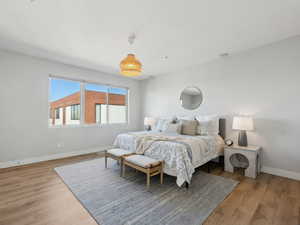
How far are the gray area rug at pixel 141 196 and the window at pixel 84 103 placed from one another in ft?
5.64

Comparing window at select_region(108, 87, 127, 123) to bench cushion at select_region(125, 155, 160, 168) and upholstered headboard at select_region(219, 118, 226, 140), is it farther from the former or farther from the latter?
upholstered headboard at select_region(219, 118, 226, 140)

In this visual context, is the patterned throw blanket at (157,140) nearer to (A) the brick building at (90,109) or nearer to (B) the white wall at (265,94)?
(B) the white wall at (265,94)

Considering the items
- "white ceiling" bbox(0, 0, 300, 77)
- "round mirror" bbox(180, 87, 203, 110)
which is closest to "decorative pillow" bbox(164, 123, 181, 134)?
"round mirror" bbox(180, 87, 203, 110)

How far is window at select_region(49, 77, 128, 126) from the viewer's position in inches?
157

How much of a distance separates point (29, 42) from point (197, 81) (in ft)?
12.9

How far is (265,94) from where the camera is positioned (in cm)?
300

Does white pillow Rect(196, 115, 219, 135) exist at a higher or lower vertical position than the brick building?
lower

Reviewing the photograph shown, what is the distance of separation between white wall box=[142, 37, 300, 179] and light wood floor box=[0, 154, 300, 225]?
635mm

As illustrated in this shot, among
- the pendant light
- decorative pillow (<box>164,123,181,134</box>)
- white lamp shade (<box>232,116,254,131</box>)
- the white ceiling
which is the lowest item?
decorative pillow (<box>164,123,181,134</box>)

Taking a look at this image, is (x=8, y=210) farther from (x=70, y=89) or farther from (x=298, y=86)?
(x=298, y=86)

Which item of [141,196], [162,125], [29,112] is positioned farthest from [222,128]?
[29,112]

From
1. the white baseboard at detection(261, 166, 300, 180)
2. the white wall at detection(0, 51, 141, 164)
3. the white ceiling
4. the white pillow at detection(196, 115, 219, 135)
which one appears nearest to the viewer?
the white ceiling

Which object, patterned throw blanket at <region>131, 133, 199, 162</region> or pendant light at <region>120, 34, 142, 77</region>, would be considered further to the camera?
patterned throw blanket at <region>131, 133, 199, 162</region>

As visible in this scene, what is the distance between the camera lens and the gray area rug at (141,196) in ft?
5.57
